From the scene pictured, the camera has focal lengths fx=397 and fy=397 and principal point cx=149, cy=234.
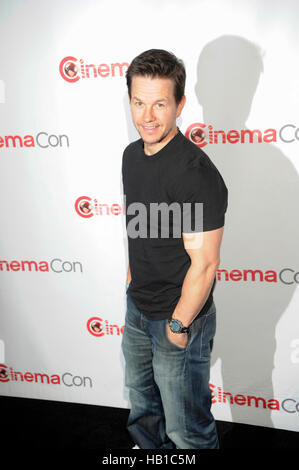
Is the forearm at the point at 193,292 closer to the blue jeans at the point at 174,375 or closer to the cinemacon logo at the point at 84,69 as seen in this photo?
the blue jeans at the point at 174,375

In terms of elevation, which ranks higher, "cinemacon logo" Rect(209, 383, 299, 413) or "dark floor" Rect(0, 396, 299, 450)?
"cinemacon logo" Rect(209, 383, 299, 413)

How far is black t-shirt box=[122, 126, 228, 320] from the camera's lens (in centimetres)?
141

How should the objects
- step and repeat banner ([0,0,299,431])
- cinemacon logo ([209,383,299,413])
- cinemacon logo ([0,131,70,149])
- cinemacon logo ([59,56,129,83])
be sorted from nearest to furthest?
step and repeat banner ([0,0,299,431])
cinemacon logo ([59,56,129,83])
cinemacon logo ([0,131,70,149])
cinemacon logo ([209,383,299,413])

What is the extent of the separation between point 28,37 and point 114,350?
6.14 feet

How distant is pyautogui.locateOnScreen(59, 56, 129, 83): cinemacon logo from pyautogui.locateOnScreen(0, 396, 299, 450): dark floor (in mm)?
2000

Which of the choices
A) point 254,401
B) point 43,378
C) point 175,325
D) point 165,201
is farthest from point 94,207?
point 254,401

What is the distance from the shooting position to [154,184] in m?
1.53

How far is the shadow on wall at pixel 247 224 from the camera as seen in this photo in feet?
6.15

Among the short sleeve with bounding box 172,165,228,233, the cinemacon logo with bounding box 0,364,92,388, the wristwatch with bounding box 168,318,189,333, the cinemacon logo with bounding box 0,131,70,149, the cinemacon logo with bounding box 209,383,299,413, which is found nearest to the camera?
the short sleeve with bounding box 172,165,228,233

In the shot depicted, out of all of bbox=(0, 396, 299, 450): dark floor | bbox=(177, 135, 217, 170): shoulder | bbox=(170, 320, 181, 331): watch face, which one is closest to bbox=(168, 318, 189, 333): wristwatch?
bbox=(170, 320, 181, 331): watch face

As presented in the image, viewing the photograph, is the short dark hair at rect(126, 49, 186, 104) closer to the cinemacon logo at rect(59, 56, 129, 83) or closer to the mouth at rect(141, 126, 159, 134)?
the mouth at rect(141, 126, 159, 134)

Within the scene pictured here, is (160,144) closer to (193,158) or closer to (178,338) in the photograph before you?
(193,158)
